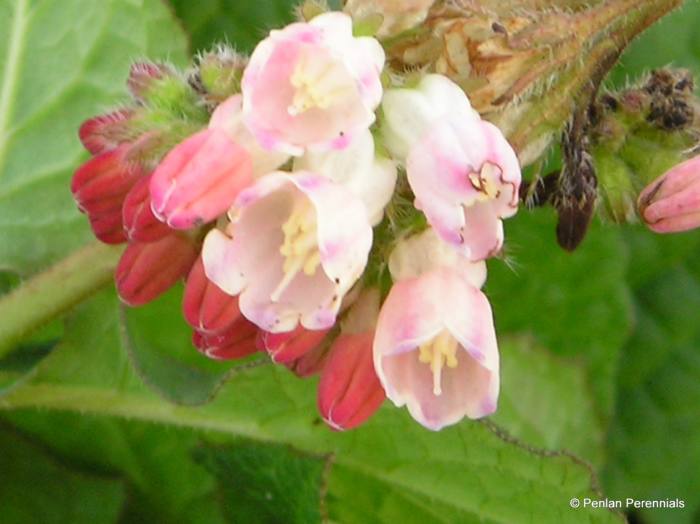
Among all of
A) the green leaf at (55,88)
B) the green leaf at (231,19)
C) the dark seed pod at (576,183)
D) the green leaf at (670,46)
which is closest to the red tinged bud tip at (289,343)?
the dark seed pod at (576,183)

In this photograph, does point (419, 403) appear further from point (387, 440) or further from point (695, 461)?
point (695, 461)

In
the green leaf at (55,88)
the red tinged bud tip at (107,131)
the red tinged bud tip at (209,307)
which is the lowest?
the green leaf at (55,88)

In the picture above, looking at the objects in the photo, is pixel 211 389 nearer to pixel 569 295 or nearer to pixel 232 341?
pixel 232 341

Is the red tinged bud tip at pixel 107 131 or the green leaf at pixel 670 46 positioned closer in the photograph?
the red tinged bud tip at pixel 107 131

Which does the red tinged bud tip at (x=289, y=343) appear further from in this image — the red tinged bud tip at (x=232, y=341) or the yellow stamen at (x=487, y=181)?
the yellow stamen at (x=487, y=181)

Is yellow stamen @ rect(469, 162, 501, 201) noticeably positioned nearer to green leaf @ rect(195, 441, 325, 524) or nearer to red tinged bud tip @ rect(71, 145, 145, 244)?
red tinged bud tip @ rect(71, 145, 145, 244)

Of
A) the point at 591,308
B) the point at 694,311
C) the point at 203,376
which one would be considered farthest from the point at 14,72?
the point at 694,311
